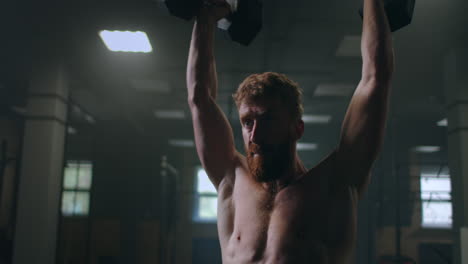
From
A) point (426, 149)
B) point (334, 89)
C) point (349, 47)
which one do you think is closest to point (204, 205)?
point (426, 149)

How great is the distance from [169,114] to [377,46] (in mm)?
7110

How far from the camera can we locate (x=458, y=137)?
161 inches

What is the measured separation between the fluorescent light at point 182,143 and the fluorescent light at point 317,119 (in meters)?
2.57

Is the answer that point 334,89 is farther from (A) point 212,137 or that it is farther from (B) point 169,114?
(A) point 212,137

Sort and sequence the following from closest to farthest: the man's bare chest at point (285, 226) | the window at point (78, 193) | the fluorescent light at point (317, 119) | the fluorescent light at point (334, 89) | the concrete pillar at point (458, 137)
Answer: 1. the man's bare chest at point (285, 226)
2. the concrete pillar at point (458, 137)
3. the fluorescent light at point (334, 89)
4. the fluorescent light at point (317, 119)
5. the window at point (78, 193)

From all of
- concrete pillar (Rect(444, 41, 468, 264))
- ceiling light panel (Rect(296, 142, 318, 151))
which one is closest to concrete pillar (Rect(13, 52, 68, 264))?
concrete pillar (Rect(444, 41, 468, 264))

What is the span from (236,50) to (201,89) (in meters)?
3.42

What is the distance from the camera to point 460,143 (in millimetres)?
4066

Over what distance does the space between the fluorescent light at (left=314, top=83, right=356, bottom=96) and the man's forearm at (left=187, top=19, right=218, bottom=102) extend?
4.70 meters

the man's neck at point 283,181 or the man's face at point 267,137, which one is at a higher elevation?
the man's face at point 267,137

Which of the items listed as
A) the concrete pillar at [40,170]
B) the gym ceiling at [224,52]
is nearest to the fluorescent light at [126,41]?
the gym ceiling at [224,52]

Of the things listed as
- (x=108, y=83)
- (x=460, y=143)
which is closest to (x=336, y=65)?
(x=460, y=143)

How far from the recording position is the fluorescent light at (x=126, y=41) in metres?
4.12

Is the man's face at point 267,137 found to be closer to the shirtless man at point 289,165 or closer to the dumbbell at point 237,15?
the shirtless man at point 289,165
